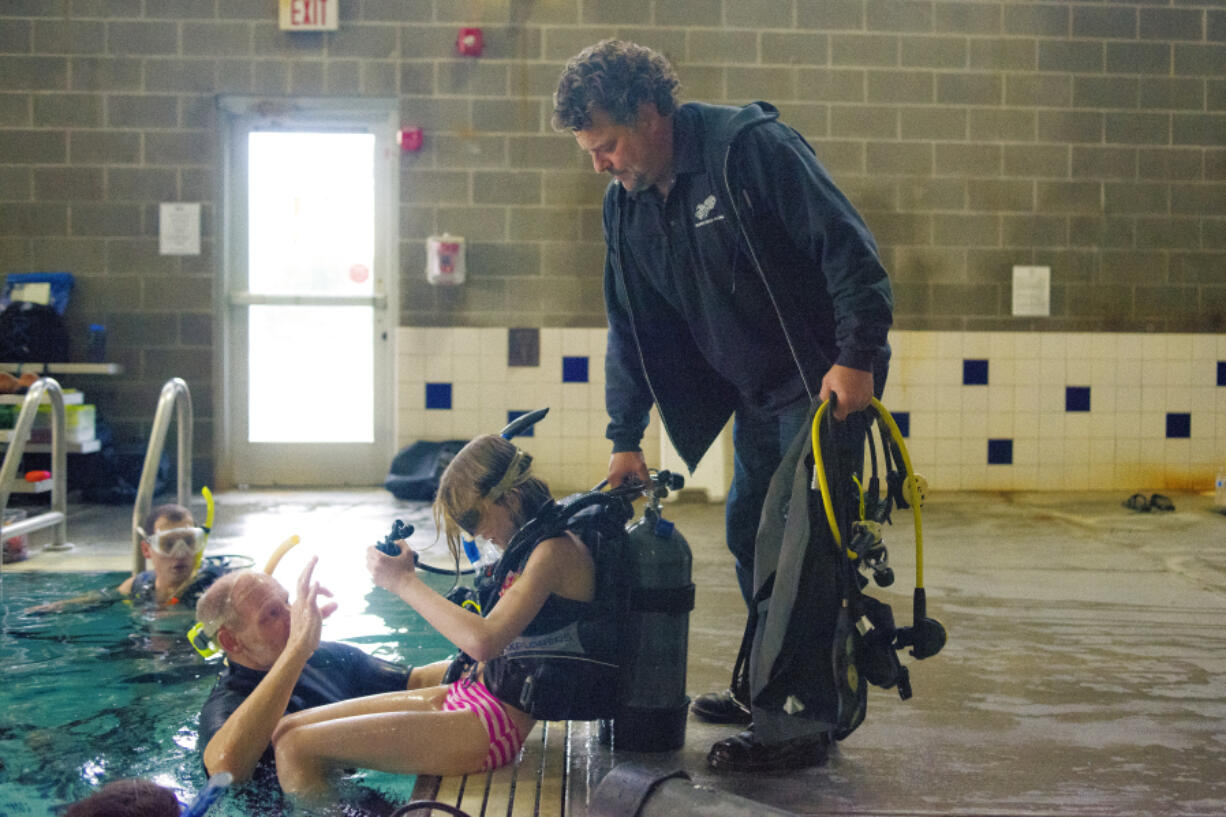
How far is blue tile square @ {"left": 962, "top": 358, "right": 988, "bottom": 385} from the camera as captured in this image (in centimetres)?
667

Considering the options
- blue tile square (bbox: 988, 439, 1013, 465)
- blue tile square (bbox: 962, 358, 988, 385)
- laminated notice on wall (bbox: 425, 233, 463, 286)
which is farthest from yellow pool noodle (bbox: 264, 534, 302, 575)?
blue tile square (bbox: 988, 439, 1013, 465)

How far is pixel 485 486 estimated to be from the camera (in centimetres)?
212

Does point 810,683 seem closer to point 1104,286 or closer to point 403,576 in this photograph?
point 403,576

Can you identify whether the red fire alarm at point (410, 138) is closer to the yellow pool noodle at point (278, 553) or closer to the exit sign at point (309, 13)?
the exit sign at point (309, 13)

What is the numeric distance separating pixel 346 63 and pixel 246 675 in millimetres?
4987

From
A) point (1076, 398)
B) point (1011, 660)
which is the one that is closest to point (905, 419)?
point (1076, 398)

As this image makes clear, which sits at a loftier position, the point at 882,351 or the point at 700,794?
the point at 882,351

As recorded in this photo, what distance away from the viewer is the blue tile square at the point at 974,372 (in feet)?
21.9

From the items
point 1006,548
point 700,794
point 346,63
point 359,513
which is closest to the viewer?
point 700,794

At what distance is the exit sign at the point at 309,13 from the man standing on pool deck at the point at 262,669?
16.0 feet

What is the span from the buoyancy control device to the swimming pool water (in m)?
0.88

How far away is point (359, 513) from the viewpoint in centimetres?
580

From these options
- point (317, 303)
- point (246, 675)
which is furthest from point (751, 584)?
point (317, 303)

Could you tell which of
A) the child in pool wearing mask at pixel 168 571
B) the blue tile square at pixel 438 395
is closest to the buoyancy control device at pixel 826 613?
the child in pool wearing mask at pixel 168 571
